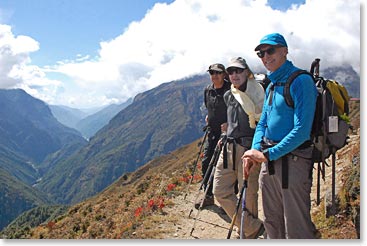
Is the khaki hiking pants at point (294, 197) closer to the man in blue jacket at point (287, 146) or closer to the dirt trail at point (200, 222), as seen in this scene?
the man in blue jacket at point (287, 146)

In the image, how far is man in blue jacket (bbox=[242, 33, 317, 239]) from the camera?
14.5 feet

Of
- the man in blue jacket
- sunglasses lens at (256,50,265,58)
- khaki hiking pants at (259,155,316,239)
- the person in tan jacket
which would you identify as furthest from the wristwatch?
the person in tan jacket

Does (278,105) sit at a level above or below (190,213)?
above

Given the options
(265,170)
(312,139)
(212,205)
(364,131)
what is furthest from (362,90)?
(212,205)

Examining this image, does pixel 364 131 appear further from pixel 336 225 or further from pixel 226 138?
pixel 226 138

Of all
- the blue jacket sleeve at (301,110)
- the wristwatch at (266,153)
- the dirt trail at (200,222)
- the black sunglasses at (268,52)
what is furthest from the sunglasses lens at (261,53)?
the dirt trail at (200,222)

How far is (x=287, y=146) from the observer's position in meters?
4.48

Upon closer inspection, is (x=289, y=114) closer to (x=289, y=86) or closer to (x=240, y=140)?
(x=289, y=86)

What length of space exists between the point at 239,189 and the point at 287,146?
2929 mm

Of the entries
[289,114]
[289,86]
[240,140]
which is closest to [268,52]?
[289,86]

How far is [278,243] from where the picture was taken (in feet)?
16.9

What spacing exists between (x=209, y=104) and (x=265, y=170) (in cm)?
453

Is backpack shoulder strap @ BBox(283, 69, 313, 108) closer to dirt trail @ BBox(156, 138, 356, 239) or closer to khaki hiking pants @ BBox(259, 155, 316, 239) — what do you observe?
khaki hiking pants @ BBox(259, 155, 316, 239)

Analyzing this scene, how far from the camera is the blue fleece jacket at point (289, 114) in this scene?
4336 mm
